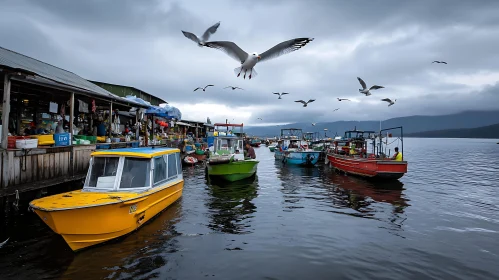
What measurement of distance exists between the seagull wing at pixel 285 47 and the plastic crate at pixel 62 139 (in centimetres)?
843

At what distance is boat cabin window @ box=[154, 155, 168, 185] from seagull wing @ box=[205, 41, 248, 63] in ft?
16.1

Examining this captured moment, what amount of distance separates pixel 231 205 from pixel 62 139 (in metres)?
7.32

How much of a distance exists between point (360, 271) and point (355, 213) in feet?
Answer: 17.7

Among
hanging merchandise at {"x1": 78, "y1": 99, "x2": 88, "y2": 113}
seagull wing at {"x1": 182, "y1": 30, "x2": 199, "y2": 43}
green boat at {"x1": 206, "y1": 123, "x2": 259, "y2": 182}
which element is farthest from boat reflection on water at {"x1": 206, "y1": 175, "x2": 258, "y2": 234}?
hanging merchandise at {"x1": 78, "y1": 99, "x2": 88, "y2": 113}

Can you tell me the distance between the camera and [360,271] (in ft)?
21.0

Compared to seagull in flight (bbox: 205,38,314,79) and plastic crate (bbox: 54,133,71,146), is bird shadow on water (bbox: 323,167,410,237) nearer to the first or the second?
seagull in flight (bbox: 205,38,314,79)

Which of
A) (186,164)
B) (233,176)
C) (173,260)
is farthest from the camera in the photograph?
(186,164)

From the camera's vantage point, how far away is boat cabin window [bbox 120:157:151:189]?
8288mm

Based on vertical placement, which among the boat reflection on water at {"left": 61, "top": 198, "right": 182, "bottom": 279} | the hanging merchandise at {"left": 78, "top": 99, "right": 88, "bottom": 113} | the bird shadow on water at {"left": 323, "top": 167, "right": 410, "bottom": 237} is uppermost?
the hanging merchandise at {"left": 78, "top": 99, "right": 88, "bottom": 113}

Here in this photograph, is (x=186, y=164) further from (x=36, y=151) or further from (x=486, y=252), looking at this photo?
(x=486, y=252)

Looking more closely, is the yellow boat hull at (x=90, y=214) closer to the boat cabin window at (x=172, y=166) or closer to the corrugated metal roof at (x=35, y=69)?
the boat cabin window at (x=172, y=166)

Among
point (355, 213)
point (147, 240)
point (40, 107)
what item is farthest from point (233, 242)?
point (40, 107)

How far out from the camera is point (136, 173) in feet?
27.9

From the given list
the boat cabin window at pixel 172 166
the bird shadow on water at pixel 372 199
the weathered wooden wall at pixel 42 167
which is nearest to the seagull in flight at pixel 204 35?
the boat cabin window at pixel 172 166
